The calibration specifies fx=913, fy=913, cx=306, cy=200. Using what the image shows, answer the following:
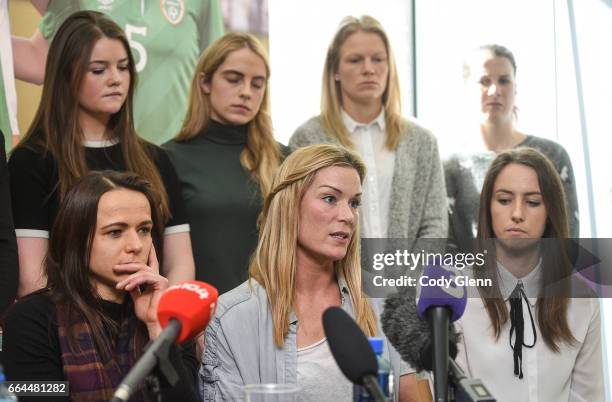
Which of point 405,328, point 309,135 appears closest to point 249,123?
point 309,135

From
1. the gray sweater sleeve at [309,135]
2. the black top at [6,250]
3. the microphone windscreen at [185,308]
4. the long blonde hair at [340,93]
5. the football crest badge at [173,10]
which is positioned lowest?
the microphone windscreen at [185,308]

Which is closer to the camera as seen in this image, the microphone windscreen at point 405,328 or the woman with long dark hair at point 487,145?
the microphone windscreen at point 405,328

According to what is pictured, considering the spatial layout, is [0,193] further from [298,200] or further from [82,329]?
[298,200]

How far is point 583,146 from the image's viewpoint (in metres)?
4.13

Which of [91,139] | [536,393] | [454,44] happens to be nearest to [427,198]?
[454,44]

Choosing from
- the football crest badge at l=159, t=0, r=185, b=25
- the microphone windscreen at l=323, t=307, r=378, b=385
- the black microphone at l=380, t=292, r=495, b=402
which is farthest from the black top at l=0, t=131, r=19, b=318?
the microphone windscreen at l=323, t=307, r=378, b=385

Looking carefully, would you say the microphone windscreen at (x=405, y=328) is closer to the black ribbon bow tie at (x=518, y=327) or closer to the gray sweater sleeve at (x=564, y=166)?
the black ribbon bow tie at (x=518, y=327)

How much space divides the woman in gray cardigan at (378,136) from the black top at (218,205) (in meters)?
0.35

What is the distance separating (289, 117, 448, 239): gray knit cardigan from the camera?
3895mm

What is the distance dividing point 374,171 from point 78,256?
1.65 metres

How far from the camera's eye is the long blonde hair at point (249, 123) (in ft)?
12.1

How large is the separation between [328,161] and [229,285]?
0.92 meters

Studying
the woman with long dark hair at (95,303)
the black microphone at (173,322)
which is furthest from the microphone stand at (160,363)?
the woman with long dark hair at (95,303)

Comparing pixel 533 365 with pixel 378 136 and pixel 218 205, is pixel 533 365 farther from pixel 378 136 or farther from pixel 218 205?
pixel 218 205
